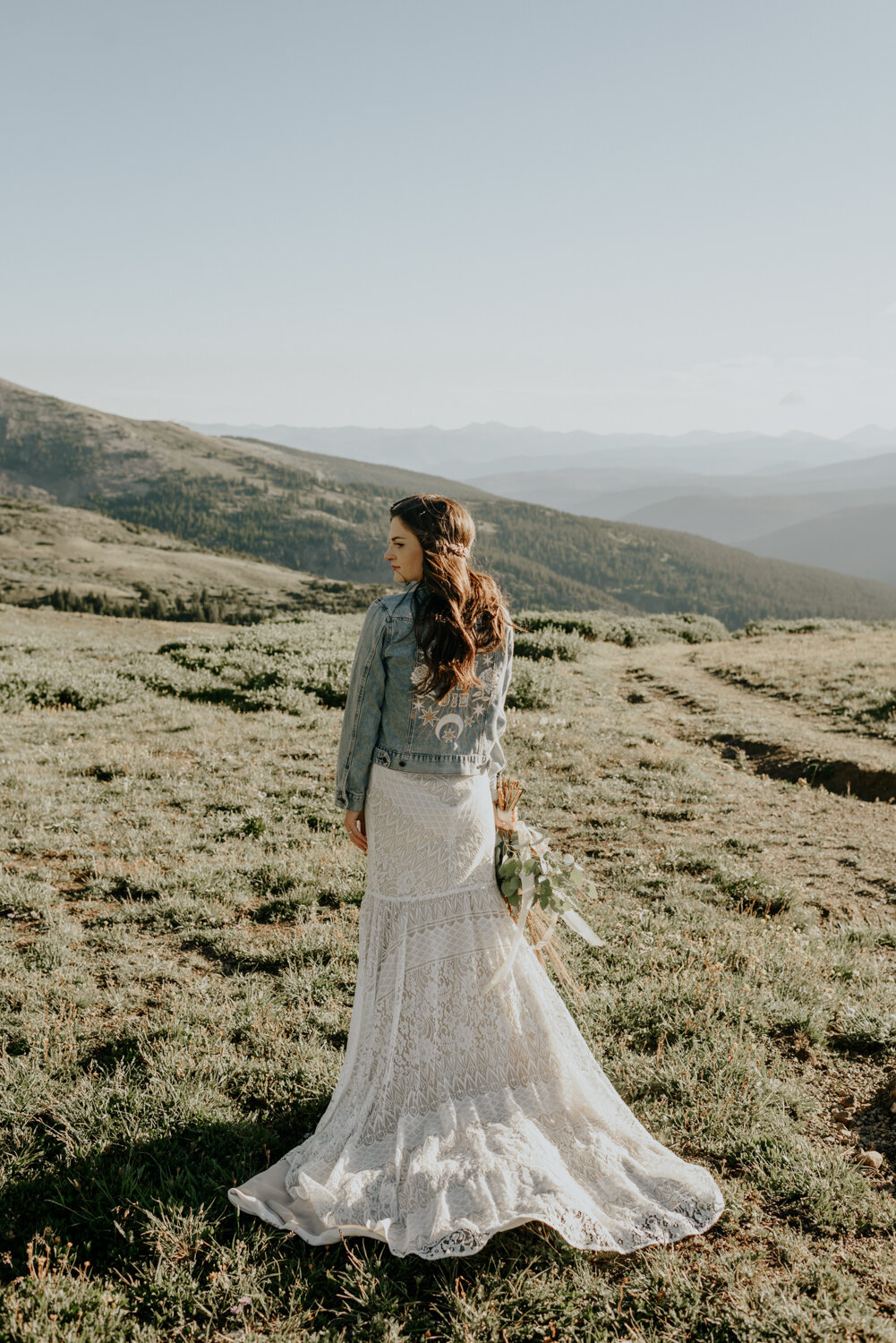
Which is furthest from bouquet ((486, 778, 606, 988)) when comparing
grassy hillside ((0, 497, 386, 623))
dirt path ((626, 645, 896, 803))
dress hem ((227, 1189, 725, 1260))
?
grassy hillside ((0, 497, 386, 623))

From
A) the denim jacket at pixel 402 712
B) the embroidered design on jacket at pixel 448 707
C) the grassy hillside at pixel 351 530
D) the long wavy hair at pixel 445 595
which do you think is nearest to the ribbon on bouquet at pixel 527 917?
the denim jacket at pixel 402 712

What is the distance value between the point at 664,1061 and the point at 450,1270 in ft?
5.89

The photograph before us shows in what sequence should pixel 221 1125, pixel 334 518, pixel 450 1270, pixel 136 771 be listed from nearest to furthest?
pixel 450 1270, pixel 221 1125, pixel 136 771, pixel 334 518

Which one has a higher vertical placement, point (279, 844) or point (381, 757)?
point (381, 757)

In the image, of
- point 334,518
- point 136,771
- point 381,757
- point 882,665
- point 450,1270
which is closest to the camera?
point 450,1270

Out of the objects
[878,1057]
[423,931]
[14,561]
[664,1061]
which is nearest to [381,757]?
[423,931]

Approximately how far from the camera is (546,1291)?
289 centimetres

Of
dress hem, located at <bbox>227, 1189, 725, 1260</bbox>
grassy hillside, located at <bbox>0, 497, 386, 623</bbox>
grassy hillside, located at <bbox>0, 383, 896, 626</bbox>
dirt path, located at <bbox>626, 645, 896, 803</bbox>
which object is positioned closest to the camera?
dress hem, located at <bbox>227, 1189, 725, 1260</bbox>

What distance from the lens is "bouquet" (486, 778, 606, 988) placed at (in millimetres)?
3527

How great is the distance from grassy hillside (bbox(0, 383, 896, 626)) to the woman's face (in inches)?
4451

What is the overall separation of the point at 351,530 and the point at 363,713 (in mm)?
156125

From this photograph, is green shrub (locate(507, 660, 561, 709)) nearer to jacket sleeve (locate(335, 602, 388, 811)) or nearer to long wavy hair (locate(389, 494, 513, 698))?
jacket sleeve (locate(335, 602, 388, 811))

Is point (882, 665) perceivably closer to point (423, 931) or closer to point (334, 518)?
point (423, 931)

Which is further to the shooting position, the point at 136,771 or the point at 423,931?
the point at 136,771
